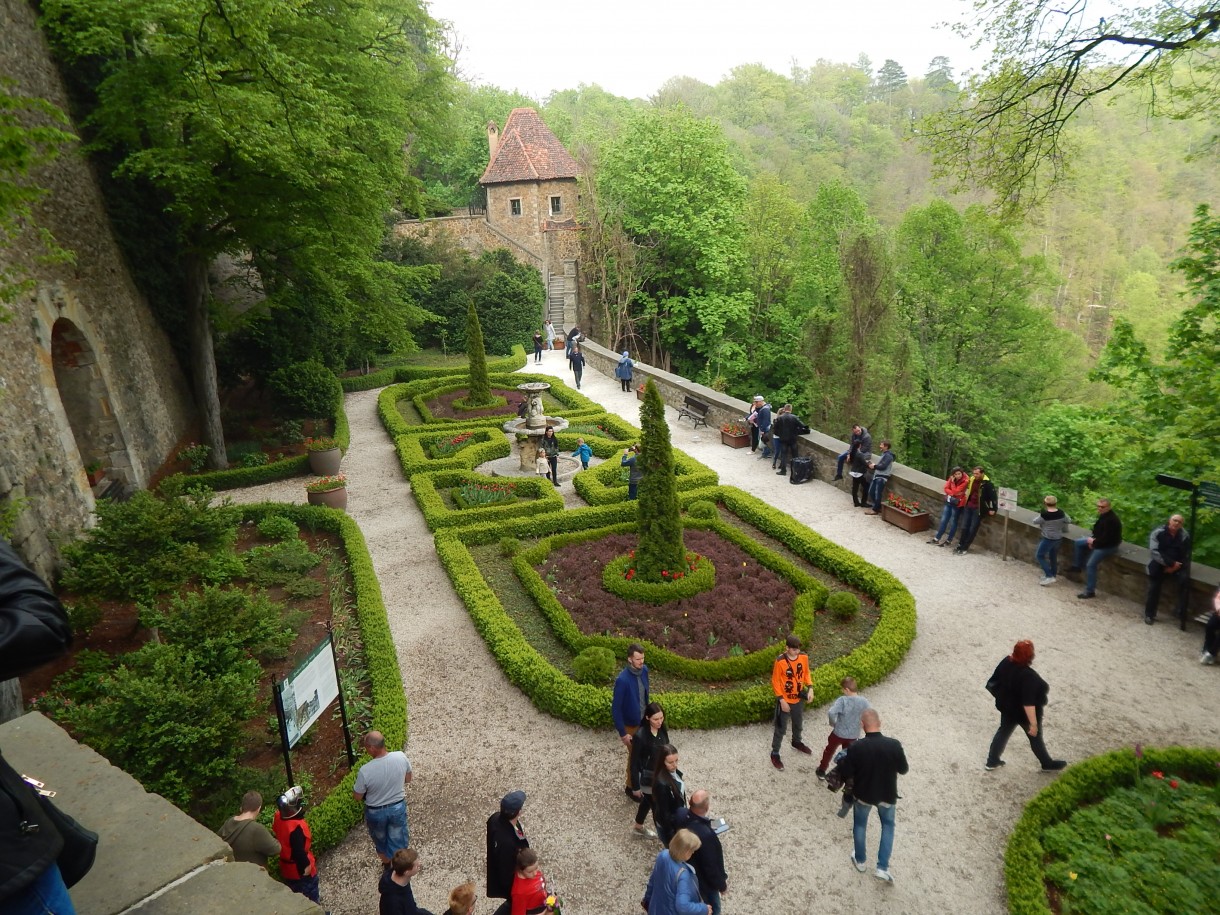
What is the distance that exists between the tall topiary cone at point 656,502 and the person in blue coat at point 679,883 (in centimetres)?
602

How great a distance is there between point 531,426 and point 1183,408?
12.1m

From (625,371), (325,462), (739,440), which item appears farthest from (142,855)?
(625,371)

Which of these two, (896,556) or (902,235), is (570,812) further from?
(902,235)

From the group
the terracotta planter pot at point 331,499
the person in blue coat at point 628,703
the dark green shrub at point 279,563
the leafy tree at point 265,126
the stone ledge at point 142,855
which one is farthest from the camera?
the terracotta planter pot at point 331,499

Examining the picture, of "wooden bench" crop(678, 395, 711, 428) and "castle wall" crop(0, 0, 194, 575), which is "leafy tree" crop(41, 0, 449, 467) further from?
"wooden bench" crop(678, 395, 711, 428)

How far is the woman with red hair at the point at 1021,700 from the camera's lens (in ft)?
22.1

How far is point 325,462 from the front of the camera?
663 inches

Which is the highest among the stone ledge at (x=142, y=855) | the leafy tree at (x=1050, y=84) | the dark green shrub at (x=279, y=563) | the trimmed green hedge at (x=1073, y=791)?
the leafy tree at (x=1050, y=84)

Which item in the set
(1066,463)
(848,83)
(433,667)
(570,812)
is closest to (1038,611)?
(570,812)

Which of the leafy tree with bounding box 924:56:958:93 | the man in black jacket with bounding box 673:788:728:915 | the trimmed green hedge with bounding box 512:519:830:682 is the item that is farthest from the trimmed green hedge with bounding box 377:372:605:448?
the leafy tree with bounding box 924:56:958:93

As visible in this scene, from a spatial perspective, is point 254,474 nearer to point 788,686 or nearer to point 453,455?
point 453,455

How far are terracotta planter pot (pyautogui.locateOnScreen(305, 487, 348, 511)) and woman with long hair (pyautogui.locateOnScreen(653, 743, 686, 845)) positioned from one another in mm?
10563

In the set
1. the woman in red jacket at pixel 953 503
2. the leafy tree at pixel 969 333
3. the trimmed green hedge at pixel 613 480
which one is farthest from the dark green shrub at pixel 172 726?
the leafy tree at pixel 969 333

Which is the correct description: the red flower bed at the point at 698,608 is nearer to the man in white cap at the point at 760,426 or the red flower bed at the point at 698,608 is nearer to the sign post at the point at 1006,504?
the sign post at the point at 1006,504
